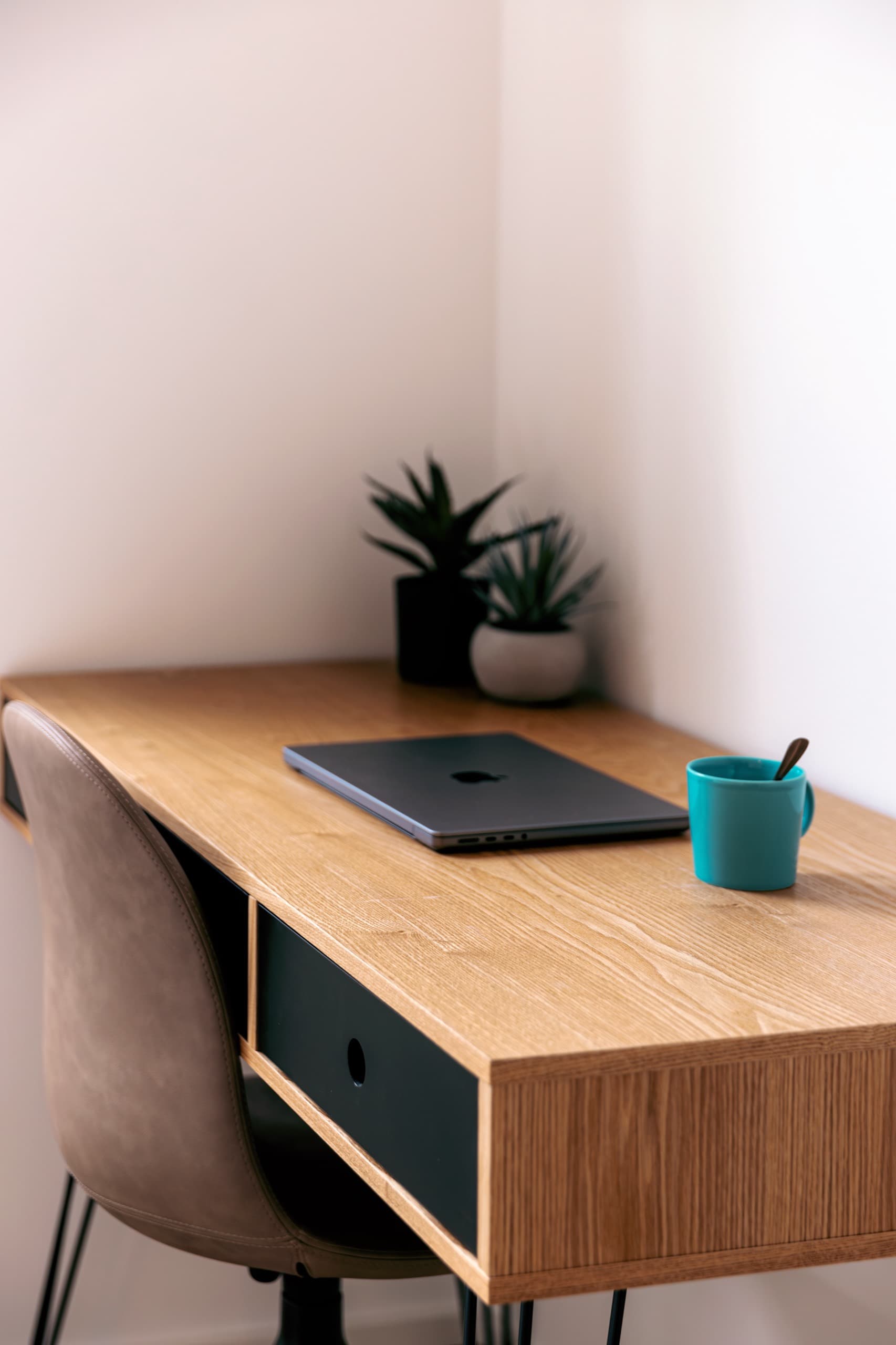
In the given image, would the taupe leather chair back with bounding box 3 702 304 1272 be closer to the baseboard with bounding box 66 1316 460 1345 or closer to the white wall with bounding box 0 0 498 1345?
the white wall with bounding box 0 0 498 1345

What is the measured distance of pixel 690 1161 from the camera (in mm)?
800

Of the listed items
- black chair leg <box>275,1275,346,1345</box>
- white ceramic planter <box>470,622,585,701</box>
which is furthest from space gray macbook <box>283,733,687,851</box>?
black chair leg <box>275,1275,346,1345</box>

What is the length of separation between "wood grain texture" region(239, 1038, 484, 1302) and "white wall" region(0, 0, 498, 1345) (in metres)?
0.92

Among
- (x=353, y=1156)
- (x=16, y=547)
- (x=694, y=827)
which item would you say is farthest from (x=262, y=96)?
(x=353, y=1156)

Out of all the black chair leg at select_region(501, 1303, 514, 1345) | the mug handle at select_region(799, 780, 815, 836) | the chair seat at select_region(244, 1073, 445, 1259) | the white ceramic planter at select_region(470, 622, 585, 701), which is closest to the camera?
the mug handle at select_region(799, 780, 815, 836)

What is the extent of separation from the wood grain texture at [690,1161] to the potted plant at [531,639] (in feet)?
3.18

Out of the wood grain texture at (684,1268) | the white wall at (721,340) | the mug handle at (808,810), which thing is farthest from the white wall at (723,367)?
the wood grain texture at (684,1268)

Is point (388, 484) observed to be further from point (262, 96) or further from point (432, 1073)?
point (432, 1073)

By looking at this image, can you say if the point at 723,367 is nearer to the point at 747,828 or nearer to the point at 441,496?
the point at 441,496

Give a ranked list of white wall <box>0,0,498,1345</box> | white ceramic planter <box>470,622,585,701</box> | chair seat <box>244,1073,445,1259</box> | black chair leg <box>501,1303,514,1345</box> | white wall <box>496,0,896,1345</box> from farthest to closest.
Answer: black chair leg <box>501,1303,514,1345</box> < white wall <box>0,0,498,1345</box> < white ceramic planter <box>470,622,585,701</box> < white wall <box>496,0,896,1345</box> < chair seat <box>244,1073,445,1259</box>

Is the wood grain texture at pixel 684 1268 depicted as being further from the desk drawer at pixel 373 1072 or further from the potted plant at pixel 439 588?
the potted plant at pixel 439 588

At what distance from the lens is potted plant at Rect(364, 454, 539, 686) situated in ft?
6.33

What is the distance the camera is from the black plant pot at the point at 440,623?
193 cm

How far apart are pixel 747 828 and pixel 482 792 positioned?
1.01 ft
